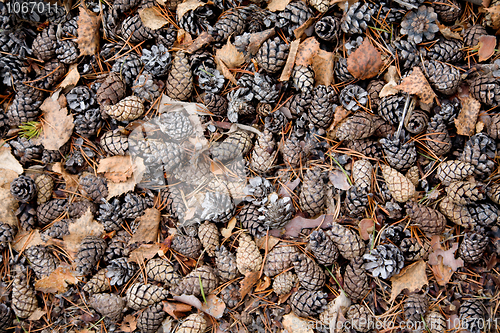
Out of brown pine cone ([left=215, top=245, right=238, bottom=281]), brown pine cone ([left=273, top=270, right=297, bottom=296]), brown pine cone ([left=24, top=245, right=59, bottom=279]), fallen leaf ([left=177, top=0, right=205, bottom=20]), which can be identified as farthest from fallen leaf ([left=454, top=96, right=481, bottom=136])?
brown pine cone ([left=24, top=245, right=59, bottom=279])

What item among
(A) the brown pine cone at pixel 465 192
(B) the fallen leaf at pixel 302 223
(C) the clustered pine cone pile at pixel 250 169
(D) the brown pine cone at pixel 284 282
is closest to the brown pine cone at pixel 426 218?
(C) the clustered pine cone pile at pixel 250 169

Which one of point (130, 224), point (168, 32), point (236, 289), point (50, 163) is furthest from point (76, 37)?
point (236, 289)

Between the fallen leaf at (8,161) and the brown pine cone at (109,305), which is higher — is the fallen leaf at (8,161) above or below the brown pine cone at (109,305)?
above

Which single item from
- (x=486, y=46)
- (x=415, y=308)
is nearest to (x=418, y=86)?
(x=486, y=46)

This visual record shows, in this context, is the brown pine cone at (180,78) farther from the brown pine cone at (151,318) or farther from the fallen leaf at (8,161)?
the brown pine cone at (151,318)

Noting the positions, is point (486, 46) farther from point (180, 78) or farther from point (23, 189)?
point (23, 189)
